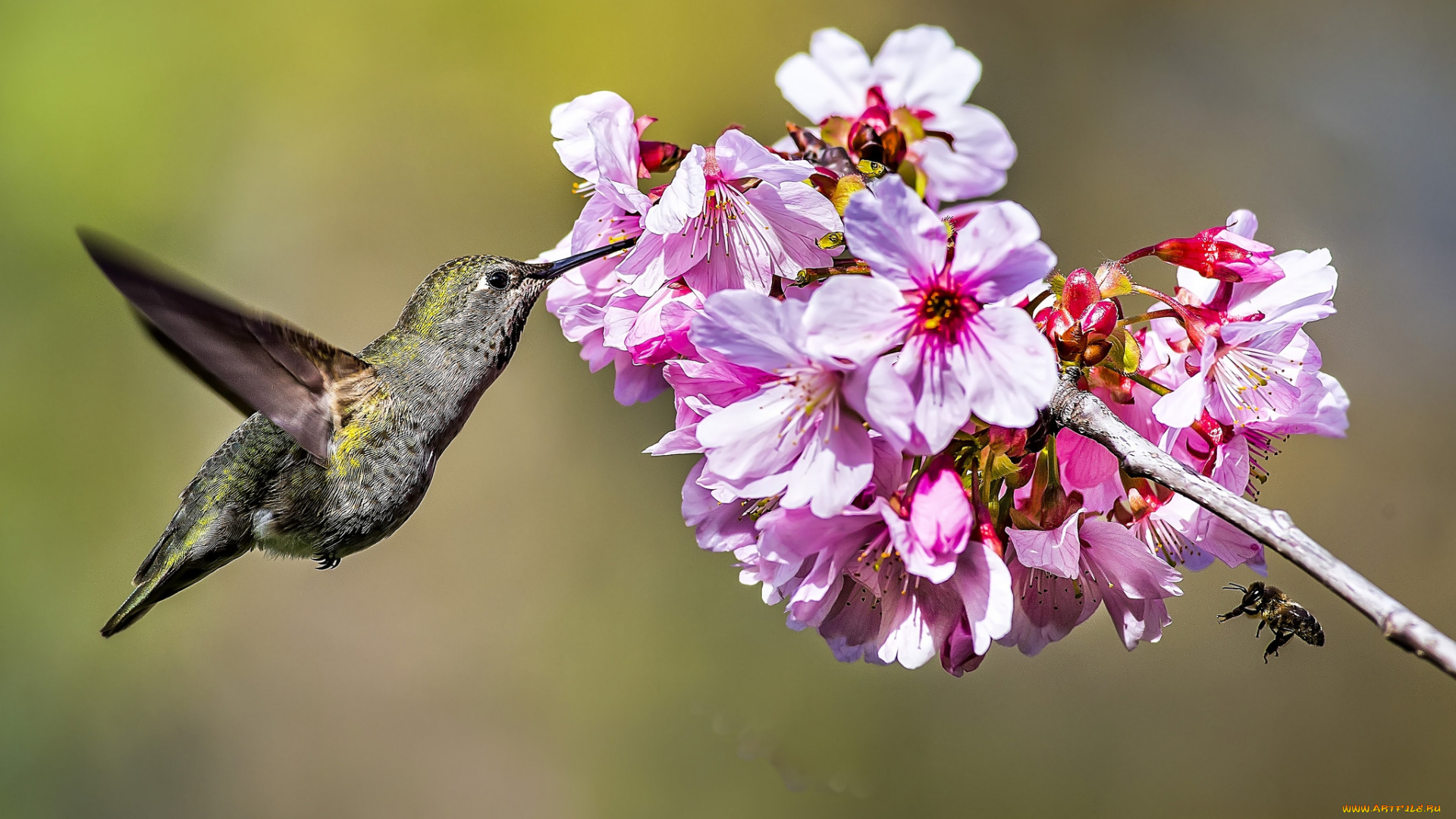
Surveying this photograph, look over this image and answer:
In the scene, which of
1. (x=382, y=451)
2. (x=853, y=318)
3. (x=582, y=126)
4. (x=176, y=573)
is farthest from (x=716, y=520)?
(x=176, y=573)

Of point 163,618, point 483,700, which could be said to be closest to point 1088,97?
point 483,700

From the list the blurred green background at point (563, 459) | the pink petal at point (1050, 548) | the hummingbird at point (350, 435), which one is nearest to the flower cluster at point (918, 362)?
the pink petal at point (1050, 548)

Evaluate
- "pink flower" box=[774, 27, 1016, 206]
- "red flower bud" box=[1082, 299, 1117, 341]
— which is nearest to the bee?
"red flower bud" box=[1082, 299, 1117, 341]

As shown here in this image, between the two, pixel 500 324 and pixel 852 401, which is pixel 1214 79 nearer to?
pixel 500 324

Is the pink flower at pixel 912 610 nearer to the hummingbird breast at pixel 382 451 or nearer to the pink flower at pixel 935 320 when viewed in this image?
the pink flower at pixel 935 320

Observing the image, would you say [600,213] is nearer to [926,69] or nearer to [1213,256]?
[926,69]

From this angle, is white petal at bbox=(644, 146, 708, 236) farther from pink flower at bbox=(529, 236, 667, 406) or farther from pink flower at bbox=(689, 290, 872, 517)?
pink flower at bbox=(529, 236, 667, 406)
